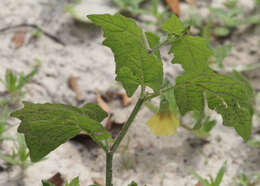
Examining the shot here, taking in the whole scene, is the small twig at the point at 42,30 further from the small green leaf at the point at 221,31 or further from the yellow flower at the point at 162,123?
the yellow flower at the point at 162,123

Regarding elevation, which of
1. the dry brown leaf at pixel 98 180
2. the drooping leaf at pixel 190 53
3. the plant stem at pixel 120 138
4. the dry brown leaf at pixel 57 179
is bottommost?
the dry brown leaf at pixel 98 180

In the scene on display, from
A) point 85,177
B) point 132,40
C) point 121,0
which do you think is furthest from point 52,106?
point 121,0

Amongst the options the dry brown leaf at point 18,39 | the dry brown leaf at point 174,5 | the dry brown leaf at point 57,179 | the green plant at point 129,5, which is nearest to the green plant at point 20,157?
the dry brown leaf at point 57,179

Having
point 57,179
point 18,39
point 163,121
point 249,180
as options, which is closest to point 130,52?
point 163,121

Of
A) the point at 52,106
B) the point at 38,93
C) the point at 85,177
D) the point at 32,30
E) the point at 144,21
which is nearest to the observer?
the point at 52,106

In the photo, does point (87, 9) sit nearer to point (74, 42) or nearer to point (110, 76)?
point (74, 42)

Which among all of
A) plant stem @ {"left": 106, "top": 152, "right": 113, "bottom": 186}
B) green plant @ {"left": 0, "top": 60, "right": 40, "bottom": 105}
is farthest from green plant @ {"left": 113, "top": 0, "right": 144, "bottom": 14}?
plant stem @ {"left": 106, "top": 152, "right": 113, "bottom": 186}
